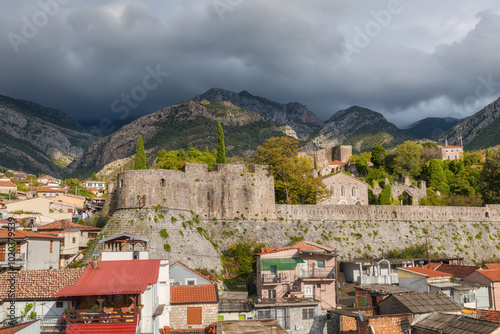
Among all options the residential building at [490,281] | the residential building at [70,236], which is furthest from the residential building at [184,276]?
the residential building at [490,281]

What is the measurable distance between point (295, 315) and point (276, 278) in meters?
4.90

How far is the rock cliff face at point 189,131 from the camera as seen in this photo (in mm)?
143625

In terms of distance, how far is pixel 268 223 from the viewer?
4797 centimetres

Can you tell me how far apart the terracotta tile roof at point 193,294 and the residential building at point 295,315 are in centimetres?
376

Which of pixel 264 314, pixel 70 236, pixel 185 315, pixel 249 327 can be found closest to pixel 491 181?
pixel 264 314

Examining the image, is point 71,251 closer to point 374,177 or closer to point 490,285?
point 490,285

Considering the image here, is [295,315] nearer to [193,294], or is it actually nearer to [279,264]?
[279,264]

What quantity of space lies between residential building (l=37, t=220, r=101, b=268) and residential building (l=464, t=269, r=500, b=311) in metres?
40.4

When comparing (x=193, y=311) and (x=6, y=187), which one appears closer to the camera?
(x=193, y=311)

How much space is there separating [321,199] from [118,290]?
4194cm

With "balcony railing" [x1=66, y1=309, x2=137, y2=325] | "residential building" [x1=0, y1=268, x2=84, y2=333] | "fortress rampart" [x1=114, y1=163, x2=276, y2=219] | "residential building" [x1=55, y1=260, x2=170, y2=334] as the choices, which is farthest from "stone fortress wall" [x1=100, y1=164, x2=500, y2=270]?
"balcony railing" [x1=66, y1=309, x2=137, y2=325]

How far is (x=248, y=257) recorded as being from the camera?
43031 mm

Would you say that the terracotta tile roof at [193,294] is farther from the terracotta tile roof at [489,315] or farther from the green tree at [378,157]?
the green tree at [378,157]

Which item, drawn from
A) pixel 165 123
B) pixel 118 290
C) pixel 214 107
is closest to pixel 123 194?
pixel 118 290
